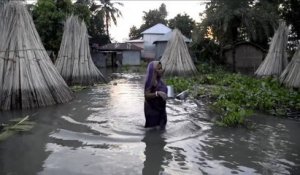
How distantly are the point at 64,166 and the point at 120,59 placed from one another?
110ft

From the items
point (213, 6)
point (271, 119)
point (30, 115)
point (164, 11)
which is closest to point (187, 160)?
point (271, 119)

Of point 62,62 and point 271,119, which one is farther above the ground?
point 62,62

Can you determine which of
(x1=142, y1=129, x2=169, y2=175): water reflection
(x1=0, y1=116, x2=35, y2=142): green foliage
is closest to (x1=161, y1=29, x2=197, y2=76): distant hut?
(x1=0, y1=116, x2=35, y2=142): green foliage

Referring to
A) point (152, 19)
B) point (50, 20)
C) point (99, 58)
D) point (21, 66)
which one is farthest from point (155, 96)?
point (152, 19)

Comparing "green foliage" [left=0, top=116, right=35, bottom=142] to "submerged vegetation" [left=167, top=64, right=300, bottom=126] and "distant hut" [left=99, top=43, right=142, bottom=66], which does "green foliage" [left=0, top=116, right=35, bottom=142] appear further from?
"distant hut" [left=99, top=43, right=142, bottom=66]

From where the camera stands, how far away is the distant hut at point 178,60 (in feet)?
63.0

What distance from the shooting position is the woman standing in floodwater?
688 cm

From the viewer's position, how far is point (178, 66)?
19.2 meters

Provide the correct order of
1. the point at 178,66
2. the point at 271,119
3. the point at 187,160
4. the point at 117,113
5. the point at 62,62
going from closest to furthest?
the point at 187,160 < the point at 271,119 < the point at 117,113 < the point at 62,62 < the point at 178,66

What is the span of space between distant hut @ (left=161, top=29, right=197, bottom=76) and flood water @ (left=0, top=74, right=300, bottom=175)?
10.0 metres

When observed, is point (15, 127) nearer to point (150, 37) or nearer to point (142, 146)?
point (142, 146)

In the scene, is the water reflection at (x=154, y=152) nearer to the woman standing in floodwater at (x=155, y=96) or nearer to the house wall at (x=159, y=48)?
the woman standing in floodwater at (x=155, y=96)

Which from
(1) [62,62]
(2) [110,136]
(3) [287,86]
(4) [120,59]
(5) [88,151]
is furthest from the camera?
(4) [120,59]

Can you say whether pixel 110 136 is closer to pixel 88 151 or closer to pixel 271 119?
pixel 88 151
